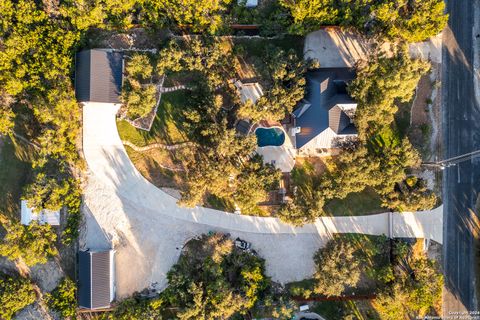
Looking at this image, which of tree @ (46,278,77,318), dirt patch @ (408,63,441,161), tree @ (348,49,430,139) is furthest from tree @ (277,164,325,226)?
tree @ (46,278,77,318)

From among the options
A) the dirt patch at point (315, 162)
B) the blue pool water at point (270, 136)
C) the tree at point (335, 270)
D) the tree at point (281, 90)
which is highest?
the tree at point (281, 90)

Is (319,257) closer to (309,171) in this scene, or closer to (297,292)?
(297,292)

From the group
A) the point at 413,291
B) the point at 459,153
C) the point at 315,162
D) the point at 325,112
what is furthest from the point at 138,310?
the point at 459,153

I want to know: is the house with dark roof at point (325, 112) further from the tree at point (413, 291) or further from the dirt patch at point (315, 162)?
the tree at point (413, 291)

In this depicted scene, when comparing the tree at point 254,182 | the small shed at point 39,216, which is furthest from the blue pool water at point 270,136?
the small shed at point 39,216

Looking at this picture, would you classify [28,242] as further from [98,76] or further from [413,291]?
[413,291]

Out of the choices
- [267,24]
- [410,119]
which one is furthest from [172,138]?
[410,119]

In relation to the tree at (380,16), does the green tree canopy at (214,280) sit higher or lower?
lower
